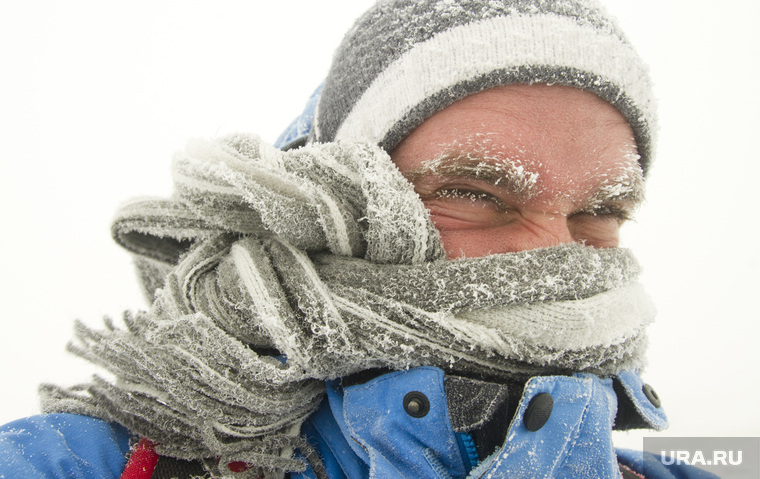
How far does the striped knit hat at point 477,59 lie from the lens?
1.03m

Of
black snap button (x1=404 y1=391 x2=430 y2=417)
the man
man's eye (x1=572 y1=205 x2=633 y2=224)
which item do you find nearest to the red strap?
the man

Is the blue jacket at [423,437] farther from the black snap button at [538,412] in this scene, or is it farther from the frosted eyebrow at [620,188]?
the frosted eyebrow at [620,188]

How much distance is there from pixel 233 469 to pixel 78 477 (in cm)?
26

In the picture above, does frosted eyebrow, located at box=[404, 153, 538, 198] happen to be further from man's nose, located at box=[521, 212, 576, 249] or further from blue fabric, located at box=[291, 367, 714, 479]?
blue fabric, located at box=[291, 367, 714, 479]

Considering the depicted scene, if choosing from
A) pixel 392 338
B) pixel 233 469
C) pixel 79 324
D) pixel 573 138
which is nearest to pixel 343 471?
pixel 233 469

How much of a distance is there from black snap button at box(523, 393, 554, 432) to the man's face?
32cm

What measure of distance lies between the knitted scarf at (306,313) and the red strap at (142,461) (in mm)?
35

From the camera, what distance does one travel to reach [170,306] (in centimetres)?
89

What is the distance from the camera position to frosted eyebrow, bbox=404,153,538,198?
958 mm

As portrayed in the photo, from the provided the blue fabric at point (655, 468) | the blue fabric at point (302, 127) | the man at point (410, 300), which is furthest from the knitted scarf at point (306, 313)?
the blue fabric at point (655, 468)

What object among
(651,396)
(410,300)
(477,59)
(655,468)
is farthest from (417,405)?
(655,468)

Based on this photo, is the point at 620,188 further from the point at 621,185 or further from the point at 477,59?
the point at 477,59

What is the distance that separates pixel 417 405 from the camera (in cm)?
84

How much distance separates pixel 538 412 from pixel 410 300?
0.30m
